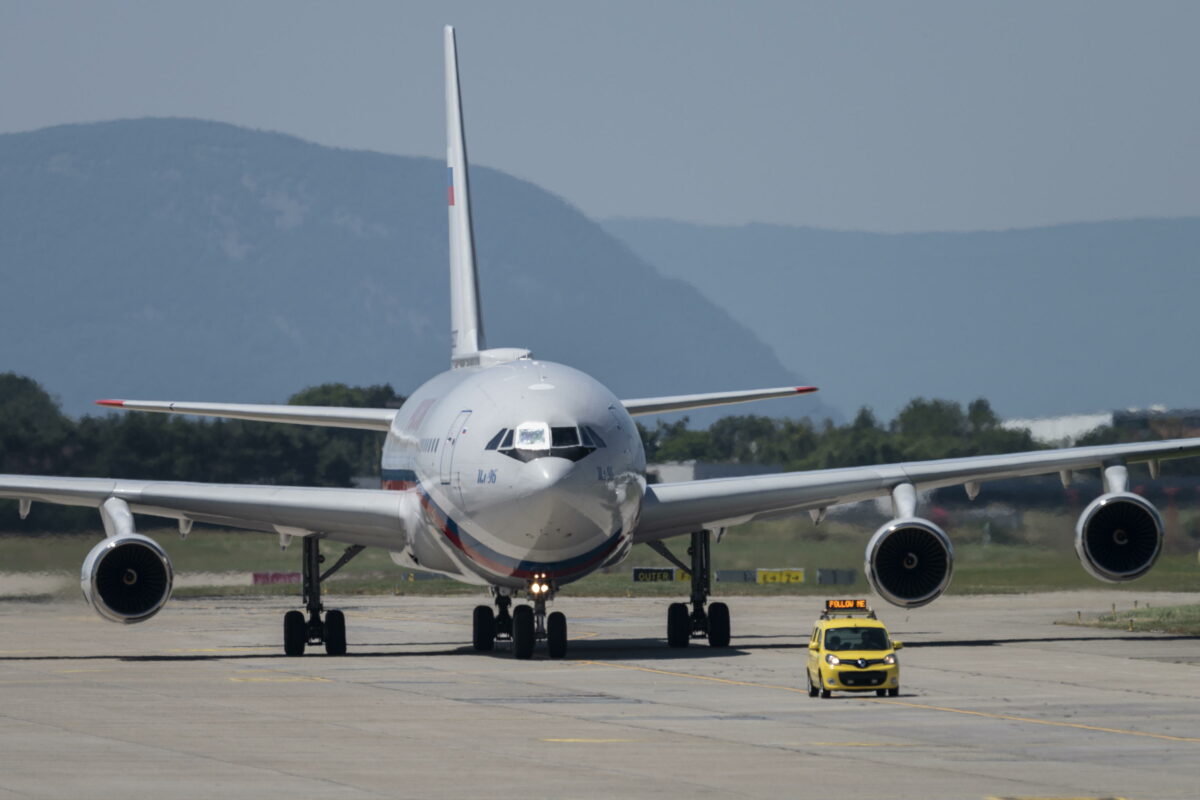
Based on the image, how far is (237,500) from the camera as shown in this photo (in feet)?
110

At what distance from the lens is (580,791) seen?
1659 centimetres

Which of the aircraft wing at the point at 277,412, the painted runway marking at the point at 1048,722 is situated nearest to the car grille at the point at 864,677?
the painted runway marking at the point at 1048,722

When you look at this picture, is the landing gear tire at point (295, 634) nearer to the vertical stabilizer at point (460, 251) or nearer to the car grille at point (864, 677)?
the vertical stabilizer at point (460, 251)

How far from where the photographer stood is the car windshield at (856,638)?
86.4 ft

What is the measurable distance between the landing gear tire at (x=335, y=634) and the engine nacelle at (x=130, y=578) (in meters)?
3.26

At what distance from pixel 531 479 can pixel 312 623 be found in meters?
6.79

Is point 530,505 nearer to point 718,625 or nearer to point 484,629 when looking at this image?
point 484,629

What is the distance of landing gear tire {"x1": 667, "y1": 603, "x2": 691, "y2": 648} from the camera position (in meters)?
35.7

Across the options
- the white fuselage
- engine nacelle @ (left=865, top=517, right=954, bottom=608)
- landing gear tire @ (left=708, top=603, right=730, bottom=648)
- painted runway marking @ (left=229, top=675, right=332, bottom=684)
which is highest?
the white fuselage

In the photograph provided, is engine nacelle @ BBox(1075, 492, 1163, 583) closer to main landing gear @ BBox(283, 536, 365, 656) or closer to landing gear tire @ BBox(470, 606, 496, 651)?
landing gear tire @ BBox(470, 606, 496, 651)

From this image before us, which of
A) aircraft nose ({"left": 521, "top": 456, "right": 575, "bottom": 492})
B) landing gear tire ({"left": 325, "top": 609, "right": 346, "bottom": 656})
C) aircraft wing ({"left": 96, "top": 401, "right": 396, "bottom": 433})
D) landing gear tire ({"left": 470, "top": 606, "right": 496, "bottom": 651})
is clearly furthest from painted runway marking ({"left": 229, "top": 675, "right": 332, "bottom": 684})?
aircraft wing ({"left": 96, "top": 401, "right": 396, "bottom": 433})

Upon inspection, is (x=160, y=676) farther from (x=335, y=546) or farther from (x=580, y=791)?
(x=335, y=546)

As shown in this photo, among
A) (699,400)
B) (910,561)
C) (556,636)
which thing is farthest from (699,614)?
(556,636)

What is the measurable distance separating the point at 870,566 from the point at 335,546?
29.5 meters
